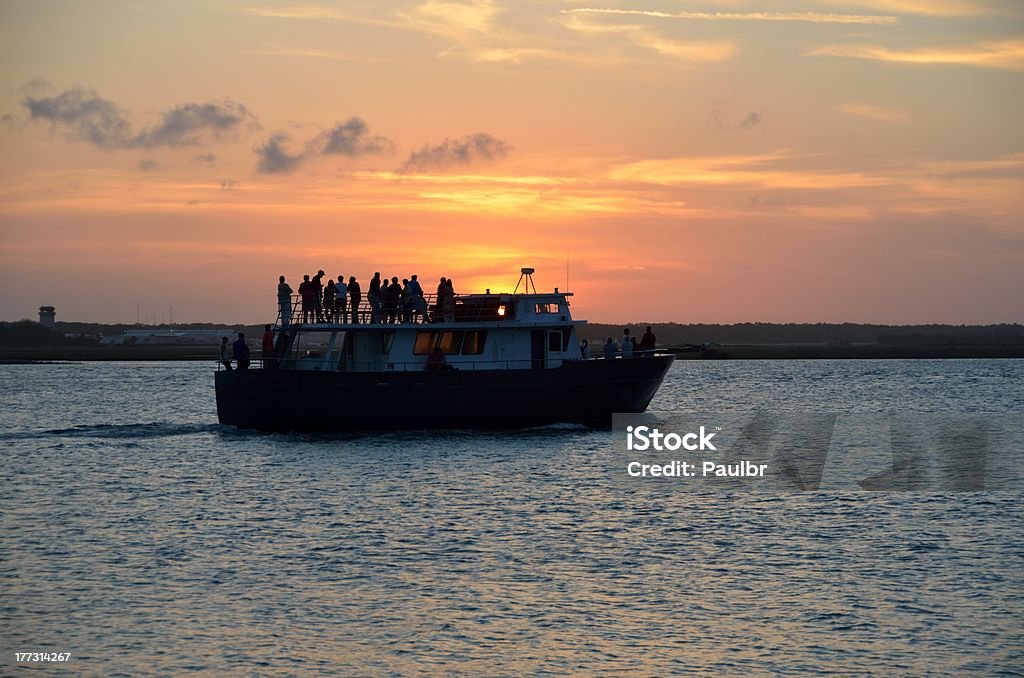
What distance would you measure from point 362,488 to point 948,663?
63.9 ft

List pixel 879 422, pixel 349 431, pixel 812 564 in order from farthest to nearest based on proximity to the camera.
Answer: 1. pixel 879 422
2. pixel 349 431
3. pixel 812 564

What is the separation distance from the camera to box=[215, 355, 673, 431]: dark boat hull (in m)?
43.4

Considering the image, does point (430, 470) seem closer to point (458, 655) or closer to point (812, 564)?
point (812, 564)

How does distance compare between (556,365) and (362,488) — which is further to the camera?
(556,365)

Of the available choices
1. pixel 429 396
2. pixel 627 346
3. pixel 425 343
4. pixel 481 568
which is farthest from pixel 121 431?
pixel 481 568

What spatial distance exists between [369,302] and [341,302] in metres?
1.01

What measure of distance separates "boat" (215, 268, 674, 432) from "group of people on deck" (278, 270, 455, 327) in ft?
0.44

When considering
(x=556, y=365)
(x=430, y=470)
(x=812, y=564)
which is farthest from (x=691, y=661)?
(x=556, y=365)

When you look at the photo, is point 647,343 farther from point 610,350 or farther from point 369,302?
point 369,302

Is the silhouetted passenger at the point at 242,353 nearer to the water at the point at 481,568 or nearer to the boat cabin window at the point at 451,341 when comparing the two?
the water at the point at 481,568

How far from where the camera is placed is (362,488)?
110ft

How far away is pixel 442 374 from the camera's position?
142ft

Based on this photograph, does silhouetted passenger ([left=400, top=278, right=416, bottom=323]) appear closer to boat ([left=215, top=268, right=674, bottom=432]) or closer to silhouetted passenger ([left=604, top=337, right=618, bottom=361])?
boat ([left=215, top=268, right=674, bottom=432])

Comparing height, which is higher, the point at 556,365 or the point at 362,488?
the point at 556,365
